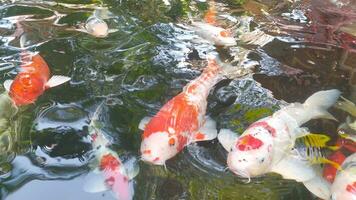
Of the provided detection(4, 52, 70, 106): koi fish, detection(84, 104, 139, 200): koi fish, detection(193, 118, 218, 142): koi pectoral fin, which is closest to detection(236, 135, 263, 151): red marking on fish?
detection(193, 118, 218, 142): koi pectoral fin

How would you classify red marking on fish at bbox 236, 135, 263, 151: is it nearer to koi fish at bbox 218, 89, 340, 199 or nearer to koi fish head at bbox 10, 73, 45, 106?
koi fish at bbox 218, 89, 340, 199

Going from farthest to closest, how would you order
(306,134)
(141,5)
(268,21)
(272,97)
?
(141,5), (268,21), (272,97), (306,134)

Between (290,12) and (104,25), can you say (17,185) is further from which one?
(290,12)

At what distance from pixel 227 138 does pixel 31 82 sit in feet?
4.90

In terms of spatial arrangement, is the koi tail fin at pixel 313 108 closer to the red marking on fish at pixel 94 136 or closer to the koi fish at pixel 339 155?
the koi fish at pixel 339 155

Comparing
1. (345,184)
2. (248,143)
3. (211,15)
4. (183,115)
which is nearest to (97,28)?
(211,15)

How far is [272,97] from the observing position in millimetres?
3613

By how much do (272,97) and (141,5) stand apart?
6.50ft

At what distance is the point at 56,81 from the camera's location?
11.8ft

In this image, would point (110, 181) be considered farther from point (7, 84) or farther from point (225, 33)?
point (225, 33)

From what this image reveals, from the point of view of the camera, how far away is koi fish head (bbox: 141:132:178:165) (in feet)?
9.69

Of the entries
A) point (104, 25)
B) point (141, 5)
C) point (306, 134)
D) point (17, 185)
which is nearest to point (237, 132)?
point (306, 134)

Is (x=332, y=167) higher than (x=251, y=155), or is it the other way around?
(x=251, y=155)

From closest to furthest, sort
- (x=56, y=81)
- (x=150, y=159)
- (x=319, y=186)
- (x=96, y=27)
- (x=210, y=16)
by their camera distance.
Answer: (x=319, y=186)
(x=150, y=159)
(x=56, y=81)
(x=96, y=27)
(x=210, y=16)
